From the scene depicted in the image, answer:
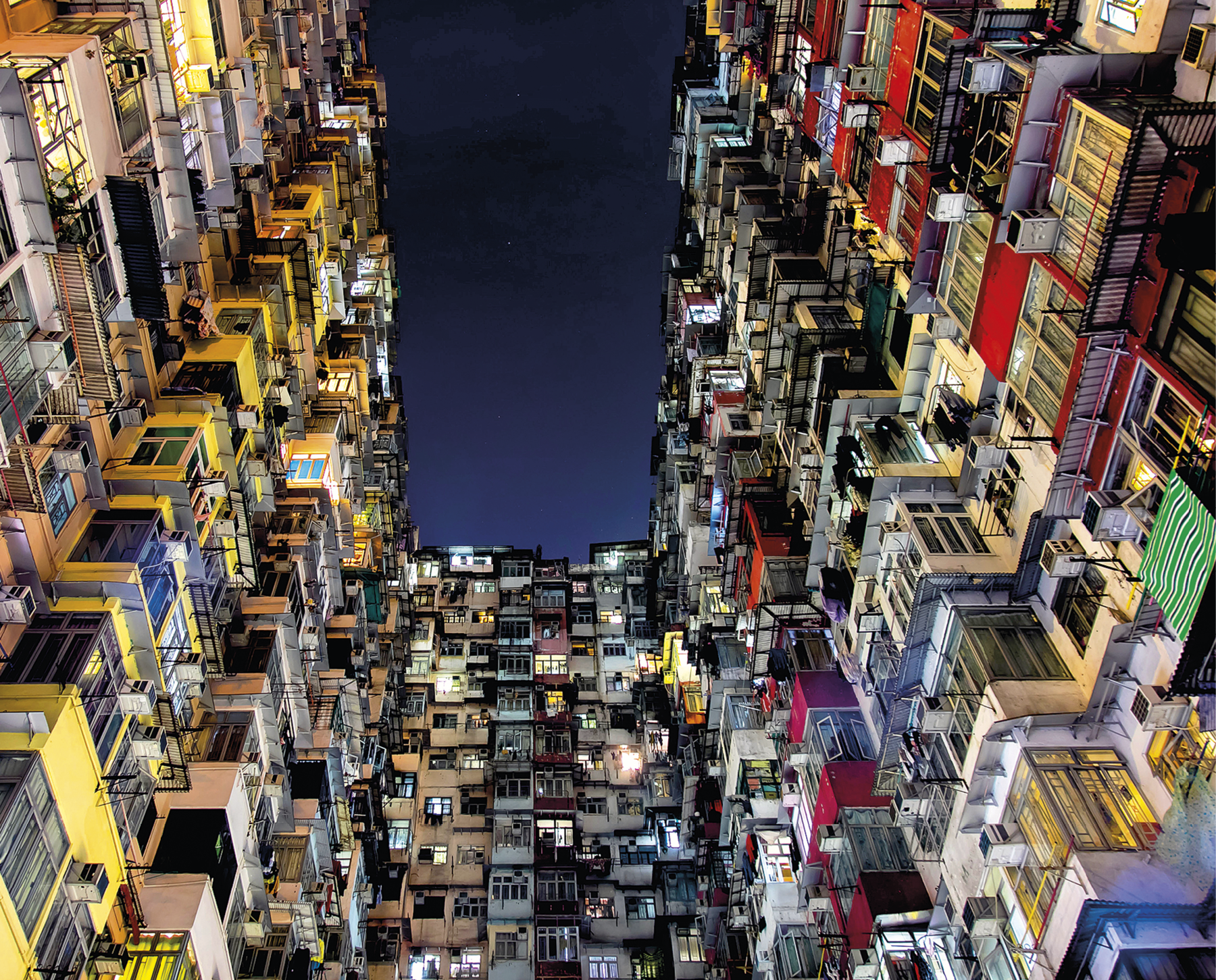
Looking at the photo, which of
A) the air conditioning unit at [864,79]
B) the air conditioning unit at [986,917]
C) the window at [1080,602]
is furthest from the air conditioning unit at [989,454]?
the air conditioning unit at [864,79]

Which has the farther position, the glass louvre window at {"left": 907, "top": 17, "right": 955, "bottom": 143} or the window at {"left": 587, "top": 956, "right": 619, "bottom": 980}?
the window at {"left": 587, "top": 956, "right": 619, "bottom": 980}

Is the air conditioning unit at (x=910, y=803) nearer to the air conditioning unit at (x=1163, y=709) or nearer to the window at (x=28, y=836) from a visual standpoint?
the air conditioning unit at (x=1163, y=709)

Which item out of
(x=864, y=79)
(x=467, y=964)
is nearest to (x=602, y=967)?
(x=467, y=964)

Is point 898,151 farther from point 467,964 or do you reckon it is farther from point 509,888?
point 467,964

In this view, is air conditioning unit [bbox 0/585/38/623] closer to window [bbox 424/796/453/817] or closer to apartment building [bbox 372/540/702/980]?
apartment building [bbox 372/540/702/980]

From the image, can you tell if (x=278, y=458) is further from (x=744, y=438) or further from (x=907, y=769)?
(x=907, y=769)

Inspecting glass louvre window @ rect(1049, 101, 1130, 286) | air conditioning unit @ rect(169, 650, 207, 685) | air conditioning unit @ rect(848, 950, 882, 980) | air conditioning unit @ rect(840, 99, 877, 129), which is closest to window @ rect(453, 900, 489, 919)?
air conditioning unit @ rect(169, 650, 207, 685)
